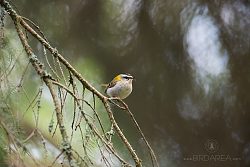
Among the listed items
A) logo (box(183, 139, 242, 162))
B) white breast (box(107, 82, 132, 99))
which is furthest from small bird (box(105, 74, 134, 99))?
logo (box(183, 139, 242, 162))

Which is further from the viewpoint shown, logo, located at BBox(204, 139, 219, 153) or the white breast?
logo, located at BBox(204, 139, 219, 153)

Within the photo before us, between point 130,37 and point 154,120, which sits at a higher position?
point 130,37

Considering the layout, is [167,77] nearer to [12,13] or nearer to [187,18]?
[187,18]

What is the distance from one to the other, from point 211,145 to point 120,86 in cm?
56

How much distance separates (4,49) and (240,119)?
1.43 m

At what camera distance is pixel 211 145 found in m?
2.15

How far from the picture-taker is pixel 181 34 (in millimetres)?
2215

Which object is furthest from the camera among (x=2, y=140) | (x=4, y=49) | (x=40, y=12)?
(x=40, y=12)

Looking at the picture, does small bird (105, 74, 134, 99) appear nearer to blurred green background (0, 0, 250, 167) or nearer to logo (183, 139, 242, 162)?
blurred green background (0, 0, 250, 167)

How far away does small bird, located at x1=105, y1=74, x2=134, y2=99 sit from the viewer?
1.92 metres

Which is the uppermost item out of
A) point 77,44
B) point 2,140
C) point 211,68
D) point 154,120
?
point 211,68

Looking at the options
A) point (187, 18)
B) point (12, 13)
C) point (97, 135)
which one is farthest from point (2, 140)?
point (187, 18)

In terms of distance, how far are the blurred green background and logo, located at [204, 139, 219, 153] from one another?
0.02m

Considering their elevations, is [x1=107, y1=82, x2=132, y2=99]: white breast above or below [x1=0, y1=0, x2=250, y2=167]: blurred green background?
below
